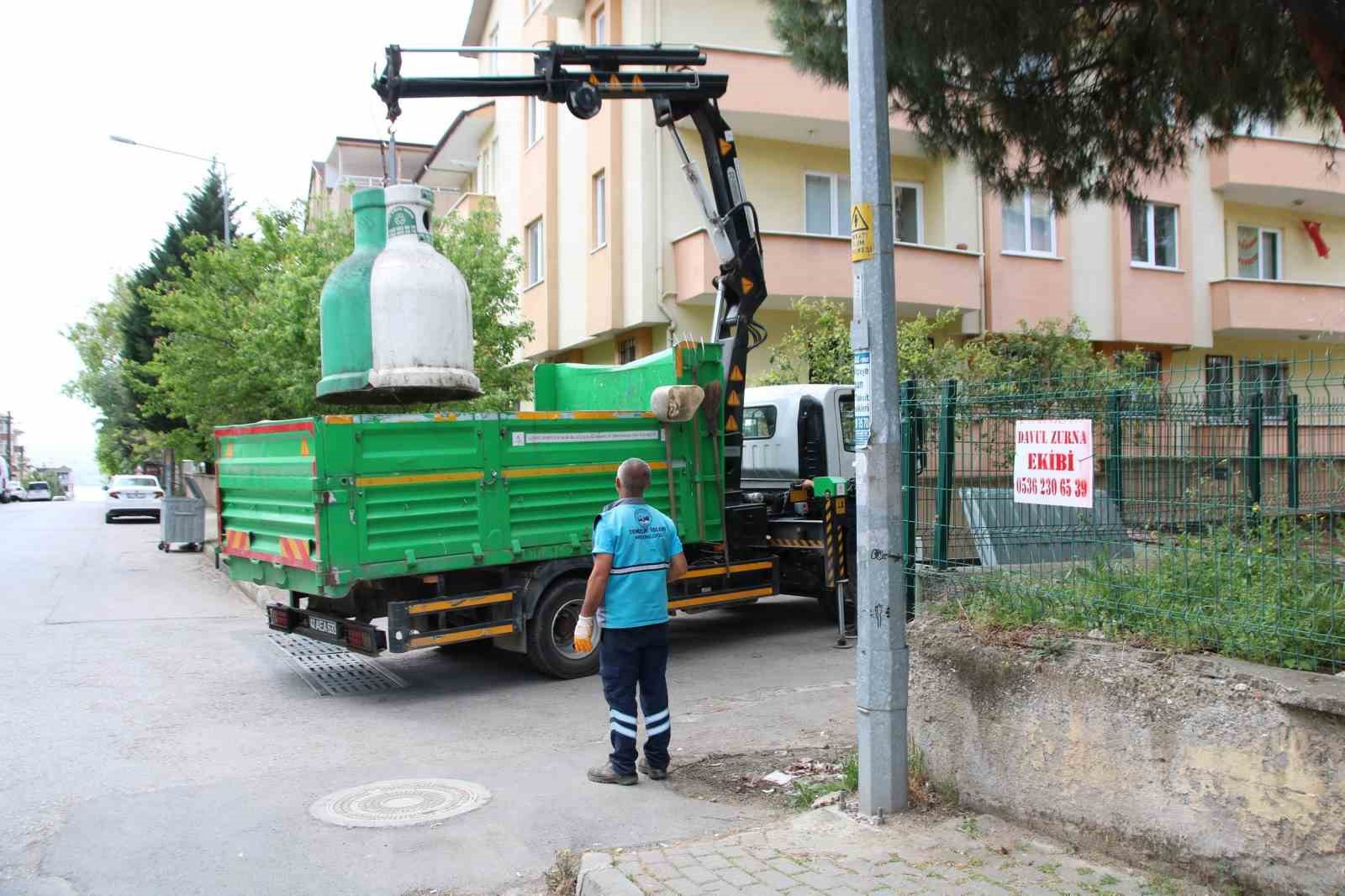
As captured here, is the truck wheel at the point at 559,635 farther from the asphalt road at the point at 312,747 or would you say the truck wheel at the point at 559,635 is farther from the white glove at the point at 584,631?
the white glove at the point at 584,631

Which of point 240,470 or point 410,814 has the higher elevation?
point 240,470

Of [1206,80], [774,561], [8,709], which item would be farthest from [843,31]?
[8,709]

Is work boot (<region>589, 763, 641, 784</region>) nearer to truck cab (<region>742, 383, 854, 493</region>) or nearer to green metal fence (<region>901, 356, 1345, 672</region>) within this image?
green metal fence (<region>901, 356, 1345, 672</region>)

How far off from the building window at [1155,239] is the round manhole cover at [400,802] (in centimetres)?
1878

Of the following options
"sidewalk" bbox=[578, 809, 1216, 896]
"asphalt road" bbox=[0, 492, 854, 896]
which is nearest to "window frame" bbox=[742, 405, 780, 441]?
"asphalt road" bbox=[0, 492, 854, 896]

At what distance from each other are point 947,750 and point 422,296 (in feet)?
12.1

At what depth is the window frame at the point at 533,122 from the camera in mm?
22020

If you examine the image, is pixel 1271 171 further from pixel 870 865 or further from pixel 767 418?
pixel 870 865

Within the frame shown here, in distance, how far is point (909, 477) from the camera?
18.6 feet

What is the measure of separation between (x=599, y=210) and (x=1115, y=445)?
15.8 metres

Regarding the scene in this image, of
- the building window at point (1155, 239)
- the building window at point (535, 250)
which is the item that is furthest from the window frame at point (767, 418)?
the building window at point (1155, 239)

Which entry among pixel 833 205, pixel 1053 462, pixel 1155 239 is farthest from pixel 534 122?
pixel 1053 462

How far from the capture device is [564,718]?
24.5 ft

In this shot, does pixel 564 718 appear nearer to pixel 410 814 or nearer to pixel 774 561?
pixel 410 814
